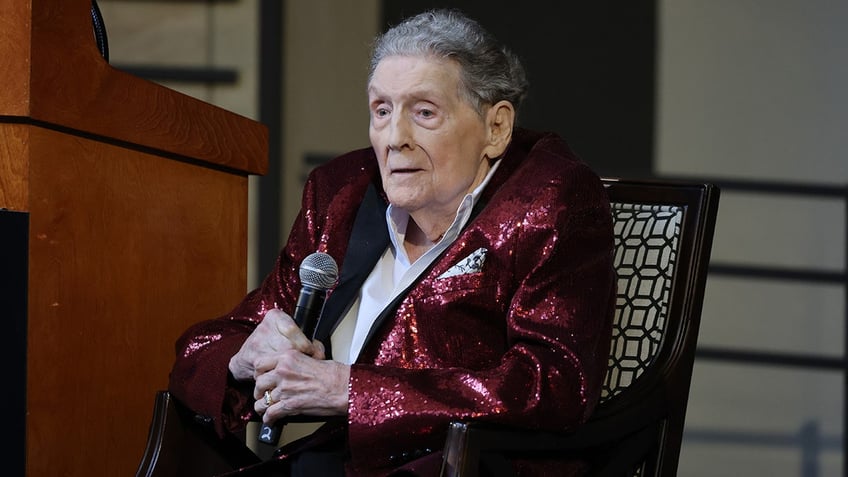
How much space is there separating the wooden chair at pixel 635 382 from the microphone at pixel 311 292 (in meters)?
0.15

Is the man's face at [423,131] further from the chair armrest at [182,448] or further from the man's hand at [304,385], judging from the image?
the chair armrest at [182,448]

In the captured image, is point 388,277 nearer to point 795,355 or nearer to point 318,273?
point 318,273

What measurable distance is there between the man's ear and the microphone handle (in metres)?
0.40

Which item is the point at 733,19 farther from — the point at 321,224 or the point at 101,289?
the point at 101,289

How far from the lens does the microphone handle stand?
1691 mm

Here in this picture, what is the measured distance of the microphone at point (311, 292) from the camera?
1666 millimetres

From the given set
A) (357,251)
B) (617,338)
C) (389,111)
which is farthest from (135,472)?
A: (617,338)

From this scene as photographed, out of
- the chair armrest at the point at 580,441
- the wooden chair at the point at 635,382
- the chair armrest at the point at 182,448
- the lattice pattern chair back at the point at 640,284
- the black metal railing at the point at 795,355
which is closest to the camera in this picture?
the chair armrest at the point at 580,441

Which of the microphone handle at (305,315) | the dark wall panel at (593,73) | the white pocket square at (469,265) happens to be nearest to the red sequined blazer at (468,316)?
the white pocket square at (469,265)

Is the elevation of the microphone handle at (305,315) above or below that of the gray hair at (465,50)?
below

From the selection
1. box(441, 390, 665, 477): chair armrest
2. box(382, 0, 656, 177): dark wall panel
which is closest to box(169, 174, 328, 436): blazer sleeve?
box(441, 390, 665, 477): chair armrest

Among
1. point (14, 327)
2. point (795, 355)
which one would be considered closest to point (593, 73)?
point (795, 355)

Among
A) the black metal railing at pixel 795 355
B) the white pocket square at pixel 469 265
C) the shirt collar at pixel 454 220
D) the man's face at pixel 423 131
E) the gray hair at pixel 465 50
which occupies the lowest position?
the black metal railing at pixel 795 355

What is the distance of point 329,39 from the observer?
16.5 feet
